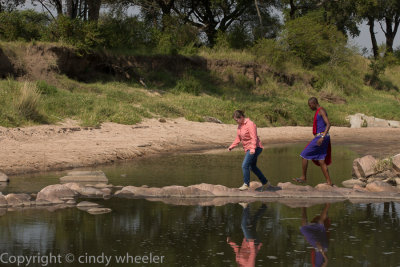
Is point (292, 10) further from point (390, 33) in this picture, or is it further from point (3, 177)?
point (3, 177)

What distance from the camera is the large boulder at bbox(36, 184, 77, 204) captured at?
942cm

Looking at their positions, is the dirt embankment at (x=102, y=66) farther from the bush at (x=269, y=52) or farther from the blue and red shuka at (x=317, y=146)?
the blue and red shuka at (x=317, y=146)

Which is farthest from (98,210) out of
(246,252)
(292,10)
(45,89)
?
(292,10)

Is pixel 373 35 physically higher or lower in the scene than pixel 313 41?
higher

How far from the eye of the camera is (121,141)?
16719 mm

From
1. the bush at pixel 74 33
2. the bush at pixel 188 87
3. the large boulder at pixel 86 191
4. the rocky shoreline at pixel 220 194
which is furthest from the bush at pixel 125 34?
the rocky shoreline at pixel 220 194

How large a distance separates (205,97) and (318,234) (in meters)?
18.8

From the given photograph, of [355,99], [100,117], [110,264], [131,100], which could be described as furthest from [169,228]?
[355,99]

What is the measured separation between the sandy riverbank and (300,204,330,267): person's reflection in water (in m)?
6.30

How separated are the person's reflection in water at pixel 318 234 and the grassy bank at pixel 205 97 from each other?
991 centimetres

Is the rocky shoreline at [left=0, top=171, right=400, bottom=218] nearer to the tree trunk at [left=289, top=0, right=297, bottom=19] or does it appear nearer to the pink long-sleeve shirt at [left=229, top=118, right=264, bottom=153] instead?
the pink long-sleeve shirt at [left=229, top=118, right=264, bottom=153]

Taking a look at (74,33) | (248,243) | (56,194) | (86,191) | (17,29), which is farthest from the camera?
(74,33)

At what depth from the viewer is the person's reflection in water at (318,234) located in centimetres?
660

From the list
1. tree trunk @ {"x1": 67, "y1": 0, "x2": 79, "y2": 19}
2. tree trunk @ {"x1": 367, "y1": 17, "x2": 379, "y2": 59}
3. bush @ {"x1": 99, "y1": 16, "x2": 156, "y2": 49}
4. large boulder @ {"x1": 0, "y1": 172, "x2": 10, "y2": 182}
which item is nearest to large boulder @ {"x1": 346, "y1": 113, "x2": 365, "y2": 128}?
bush @ {"x1": 99, "y1": 16, "x2": 156, "y2": 49}
